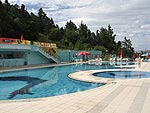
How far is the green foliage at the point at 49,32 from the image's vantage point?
3728 cm

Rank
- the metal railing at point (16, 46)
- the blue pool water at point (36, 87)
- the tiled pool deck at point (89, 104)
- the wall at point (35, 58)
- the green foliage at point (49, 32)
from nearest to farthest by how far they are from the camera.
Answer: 1. the tiled pool deck at point (89, 104)
2. the blue pool water at point (36, 87)
3. the metal railing at point (16, 46)
4. the wall at point (35, 58)
5. the green foliage at point (49, 32)

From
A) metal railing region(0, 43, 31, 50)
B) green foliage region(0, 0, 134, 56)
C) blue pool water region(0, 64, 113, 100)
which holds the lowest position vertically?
blue pool water region(0, 64, 113, 100)

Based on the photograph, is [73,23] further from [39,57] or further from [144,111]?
[144,111]

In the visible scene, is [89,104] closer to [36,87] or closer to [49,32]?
[36,87]

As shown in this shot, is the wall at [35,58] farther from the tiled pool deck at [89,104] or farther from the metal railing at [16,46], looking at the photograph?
the tiled pool deck at [89,104]

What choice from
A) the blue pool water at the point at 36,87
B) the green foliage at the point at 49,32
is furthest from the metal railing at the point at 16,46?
the green foliage at the point at 49,32

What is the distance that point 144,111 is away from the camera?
570cm

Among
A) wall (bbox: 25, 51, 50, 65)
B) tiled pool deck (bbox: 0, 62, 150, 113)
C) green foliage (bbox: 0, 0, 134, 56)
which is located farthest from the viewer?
green foliage (bbox: 0, 0, 134, 56)

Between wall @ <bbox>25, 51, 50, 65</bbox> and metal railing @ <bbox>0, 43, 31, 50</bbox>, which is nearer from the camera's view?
metal railing @ <bbox>0, 43, 31, 50</bbox>

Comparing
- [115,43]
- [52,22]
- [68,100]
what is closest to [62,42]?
[52,22]

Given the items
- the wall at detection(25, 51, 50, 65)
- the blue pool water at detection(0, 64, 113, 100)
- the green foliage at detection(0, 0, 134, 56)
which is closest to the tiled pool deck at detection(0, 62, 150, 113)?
the blue pool water at detection(0, 64, 113, 100)

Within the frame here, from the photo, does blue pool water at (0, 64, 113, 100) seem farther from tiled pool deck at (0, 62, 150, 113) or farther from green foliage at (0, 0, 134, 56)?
green foliage at (0, 0, 134, 56)

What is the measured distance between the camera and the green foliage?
122 ft

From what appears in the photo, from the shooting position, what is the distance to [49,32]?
5044 centimetres
